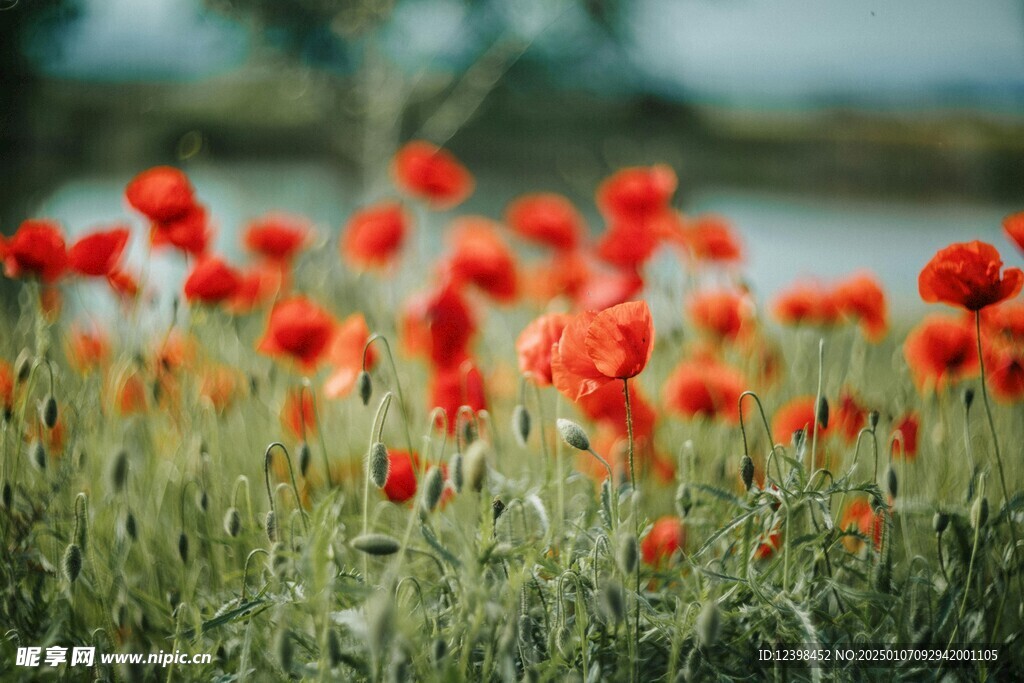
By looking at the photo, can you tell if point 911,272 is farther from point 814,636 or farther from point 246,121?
point 246,121

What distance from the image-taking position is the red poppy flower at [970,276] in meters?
0.96

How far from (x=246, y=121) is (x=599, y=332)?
21.8 ft

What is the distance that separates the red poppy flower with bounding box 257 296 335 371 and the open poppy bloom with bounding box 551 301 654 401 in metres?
0.53

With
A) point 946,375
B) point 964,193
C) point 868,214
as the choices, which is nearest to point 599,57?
point 868,214

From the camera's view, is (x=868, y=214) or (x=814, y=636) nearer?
(x=814, y=636)

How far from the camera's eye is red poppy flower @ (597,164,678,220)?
1648 mm

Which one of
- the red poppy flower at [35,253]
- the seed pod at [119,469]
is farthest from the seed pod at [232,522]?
the red poppy flower at [35,253]

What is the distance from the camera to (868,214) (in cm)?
353

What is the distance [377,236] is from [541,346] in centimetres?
81

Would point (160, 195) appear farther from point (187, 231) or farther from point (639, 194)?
point (639, 194)

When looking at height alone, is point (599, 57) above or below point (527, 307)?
above

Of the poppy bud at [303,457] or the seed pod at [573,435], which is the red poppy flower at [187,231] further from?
the seed pod at [573,435]

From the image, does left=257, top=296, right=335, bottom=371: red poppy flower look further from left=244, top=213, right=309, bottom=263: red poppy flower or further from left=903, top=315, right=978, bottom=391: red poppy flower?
left=903, top=315, right=978, bottom=391: red poppy flower

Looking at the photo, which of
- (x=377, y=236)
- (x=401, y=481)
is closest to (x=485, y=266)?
(x=377, y=236)
